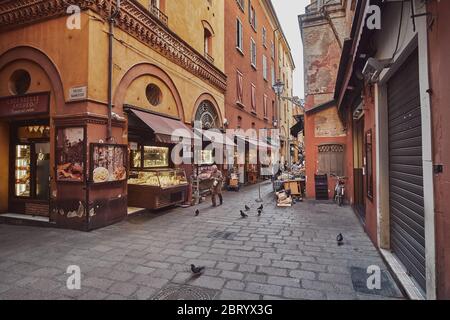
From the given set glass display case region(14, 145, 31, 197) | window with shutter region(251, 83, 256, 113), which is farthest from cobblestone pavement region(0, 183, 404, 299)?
window with shutter region(251, 83, 256, 113)

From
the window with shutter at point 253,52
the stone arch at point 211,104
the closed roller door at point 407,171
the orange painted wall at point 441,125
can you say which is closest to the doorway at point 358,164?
the closed roller door at point 407,171

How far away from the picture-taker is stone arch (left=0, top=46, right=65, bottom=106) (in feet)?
22.7

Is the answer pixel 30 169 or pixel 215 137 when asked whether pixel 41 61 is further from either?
pixel 215 137

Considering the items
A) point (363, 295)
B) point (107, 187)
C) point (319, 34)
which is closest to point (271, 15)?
point (319, 34)

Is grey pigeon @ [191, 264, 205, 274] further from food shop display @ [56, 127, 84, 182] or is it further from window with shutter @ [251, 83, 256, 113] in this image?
window with shutter @ [251, 83, 256, 113]

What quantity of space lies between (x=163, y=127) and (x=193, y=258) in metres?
4.98

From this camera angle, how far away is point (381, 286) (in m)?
3.60

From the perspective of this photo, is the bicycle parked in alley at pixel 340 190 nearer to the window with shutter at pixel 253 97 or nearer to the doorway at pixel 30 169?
the doorway at pixel 30 169

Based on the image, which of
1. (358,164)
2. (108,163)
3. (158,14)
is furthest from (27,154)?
(358,164)

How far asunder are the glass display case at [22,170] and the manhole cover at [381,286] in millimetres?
9154

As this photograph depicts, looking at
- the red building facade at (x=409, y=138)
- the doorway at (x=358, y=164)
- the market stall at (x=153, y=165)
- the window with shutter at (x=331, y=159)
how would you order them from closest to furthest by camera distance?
the red building facade at (x=409, y=138) < the market stall at (x=153, y=165) < the doorway at (x=358, y=164) < the window with shutter at (x=331, y=159)

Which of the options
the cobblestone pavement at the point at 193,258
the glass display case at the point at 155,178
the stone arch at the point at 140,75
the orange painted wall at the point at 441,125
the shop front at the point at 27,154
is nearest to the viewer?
the orange painted wall at the point at 441,125

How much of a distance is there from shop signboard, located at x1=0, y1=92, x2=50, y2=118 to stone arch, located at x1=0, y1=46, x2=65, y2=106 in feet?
1.38

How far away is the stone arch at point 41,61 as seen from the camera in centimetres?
692
